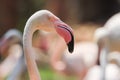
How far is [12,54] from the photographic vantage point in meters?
8.16

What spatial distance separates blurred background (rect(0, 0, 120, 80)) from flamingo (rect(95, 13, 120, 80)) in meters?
4.83

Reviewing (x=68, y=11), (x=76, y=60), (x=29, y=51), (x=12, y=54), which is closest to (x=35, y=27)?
(x=29, y=51)

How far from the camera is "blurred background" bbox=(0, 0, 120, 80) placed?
11945mm

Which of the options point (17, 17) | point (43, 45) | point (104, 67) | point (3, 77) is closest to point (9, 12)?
point (17, 17)

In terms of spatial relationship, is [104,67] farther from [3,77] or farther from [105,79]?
[3,77]

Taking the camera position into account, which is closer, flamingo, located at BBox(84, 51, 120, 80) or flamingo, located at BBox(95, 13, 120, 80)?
flamingo, located at BBox(84, 51, 120, 80)

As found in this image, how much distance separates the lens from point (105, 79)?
16.8 ft

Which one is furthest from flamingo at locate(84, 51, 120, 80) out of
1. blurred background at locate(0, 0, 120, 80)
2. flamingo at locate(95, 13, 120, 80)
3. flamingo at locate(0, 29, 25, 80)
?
blurred background at locate(0, 0, 120, 80)

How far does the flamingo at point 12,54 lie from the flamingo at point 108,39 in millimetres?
944

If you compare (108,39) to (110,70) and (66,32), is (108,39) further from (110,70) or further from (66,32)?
(66,32)

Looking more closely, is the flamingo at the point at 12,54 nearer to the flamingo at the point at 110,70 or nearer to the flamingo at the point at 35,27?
the flamingo at the point at 110,70

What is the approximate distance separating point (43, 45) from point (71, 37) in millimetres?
5090

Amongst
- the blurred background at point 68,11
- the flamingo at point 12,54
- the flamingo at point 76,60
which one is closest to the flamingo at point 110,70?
the flamingo at point 76,60

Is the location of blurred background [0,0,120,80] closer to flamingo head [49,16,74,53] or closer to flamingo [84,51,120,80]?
flamingo [84,51,120,80]
